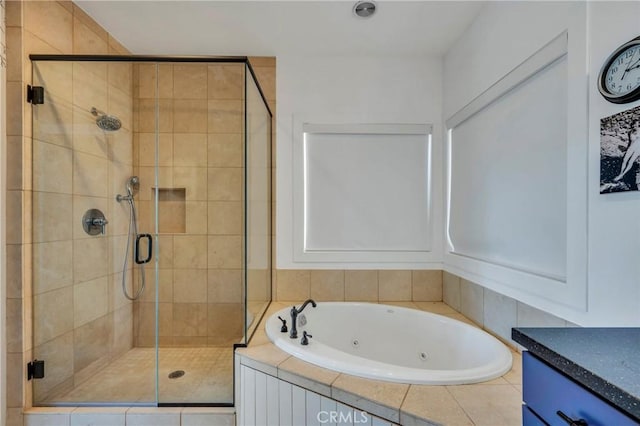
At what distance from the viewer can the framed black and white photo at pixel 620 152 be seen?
92cm

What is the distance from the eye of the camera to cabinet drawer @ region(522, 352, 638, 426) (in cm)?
56

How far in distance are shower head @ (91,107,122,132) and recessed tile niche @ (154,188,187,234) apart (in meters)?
0.52

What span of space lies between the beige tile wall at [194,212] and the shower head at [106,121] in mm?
137

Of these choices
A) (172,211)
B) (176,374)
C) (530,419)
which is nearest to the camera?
(530,419)

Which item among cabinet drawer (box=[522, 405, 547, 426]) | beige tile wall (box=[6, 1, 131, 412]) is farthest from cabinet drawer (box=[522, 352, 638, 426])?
beige tile wall (box=[6, 1, 131, 412])

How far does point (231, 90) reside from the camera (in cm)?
215

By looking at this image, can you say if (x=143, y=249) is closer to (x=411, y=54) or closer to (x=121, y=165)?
(x=121, y=165)

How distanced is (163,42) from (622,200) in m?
2.79

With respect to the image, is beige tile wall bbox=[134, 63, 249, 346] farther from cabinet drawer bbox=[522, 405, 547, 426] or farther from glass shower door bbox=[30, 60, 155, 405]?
cabinet drawer bbox=[522, 405, 547, 426]

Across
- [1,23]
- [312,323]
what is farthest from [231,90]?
[312,323]

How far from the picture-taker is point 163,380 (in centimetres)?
185

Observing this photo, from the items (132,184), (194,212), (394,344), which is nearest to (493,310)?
(394,344)

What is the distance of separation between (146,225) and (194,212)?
0.34 m

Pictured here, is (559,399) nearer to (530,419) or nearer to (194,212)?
(530,419)
